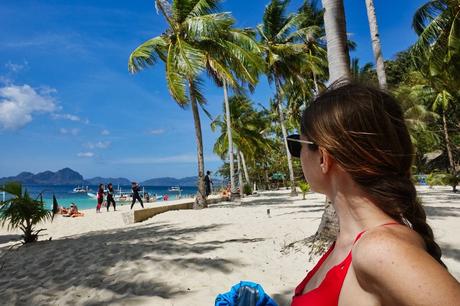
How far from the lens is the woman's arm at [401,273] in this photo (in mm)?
690

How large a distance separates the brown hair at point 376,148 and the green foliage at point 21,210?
27.2ft

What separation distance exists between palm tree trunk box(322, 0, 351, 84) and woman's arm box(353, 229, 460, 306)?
4901 millimetres

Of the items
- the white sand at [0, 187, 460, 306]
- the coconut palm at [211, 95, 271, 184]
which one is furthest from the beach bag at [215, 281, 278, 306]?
the coconut palm at [211, 95, 271, 184]

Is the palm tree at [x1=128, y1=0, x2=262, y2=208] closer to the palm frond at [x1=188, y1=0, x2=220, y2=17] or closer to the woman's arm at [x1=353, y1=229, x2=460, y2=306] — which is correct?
the palm frond at [x1=188, y1=0, x2=220, y2=17]

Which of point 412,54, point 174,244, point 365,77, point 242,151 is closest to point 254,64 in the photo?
point 412,54

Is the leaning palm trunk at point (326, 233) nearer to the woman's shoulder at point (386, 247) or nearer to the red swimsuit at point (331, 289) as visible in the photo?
the red swimsuit at point (331, 289)

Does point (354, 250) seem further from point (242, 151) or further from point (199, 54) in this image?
point (242, 151)

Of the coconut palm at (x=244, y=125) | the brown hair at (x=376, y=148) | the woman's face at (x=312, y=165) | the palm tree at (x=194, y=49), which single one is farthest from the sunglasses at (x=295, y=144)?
the coconut palm at (x=244, y=125)

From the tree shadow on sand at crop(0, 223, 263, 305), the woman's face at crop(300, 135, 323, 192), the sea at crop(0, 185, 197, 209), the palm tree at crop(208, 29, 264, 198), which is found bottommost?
the tree shadow on sand at crop(0, 223, 263, 305)

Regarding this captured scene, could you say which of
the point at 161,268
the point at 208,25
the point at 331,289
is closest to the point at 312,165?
the point at 331,289

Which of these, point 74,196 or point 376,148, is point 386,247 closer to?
point 376,148

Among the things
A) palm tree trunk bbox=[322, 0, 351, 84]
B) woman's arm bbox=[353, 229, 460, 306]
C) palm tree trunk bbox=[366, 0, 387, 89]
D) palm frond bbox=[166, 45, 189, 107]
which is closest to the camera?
woman's arm bbox=[353, 229, 460, 306]

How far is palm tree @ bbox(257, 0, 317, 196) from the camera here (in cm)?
1930

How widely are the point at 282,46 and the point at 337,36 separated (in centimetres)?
1463
